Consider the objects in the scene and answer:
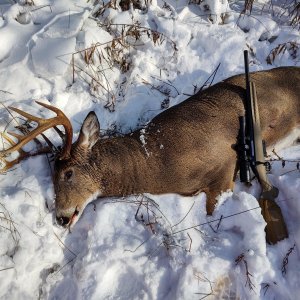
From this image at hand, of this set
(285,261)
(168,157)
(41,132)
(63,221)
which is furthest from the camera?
(168,157)

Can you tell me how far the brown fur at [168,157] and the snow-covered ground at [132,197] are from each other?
0.15 metres

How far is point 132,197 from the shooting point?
433cm

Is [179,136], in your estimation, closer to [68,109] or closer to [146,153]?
[146,153]

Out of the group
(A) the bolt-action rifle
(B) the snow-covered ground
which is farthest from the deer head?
(A) the bolt-action rifle

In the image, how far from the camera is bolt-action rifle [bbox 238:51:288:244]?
13.5 ft

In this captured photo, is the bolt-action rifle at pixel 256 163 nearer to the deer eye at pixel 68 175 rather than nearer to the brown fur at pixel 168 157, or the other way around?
the brown fur at pixel 168 157

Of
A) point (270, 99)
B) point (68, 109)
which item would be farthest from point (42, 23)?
point (270, 99)

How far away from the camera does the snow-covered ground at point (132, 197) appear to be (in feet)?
12.7

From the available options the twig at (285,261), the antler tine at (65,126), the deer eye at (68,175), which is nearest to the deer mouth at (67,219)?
the deer eye at (68,175)

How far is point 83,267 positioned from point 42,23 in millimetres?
2845

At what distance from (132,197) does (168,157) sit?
1.77 feet

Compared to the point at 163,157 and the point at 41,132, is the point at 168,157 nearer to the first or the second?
the point at 163,157

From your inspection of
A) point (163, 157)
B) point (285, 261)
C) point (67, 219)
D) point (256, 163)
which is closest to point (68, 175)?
point (67, 219)

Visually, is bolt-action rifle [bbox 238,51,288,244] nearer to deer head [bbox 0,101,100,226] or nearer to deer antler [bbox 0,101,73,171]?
deer head [bbox 0,101,100,226]
